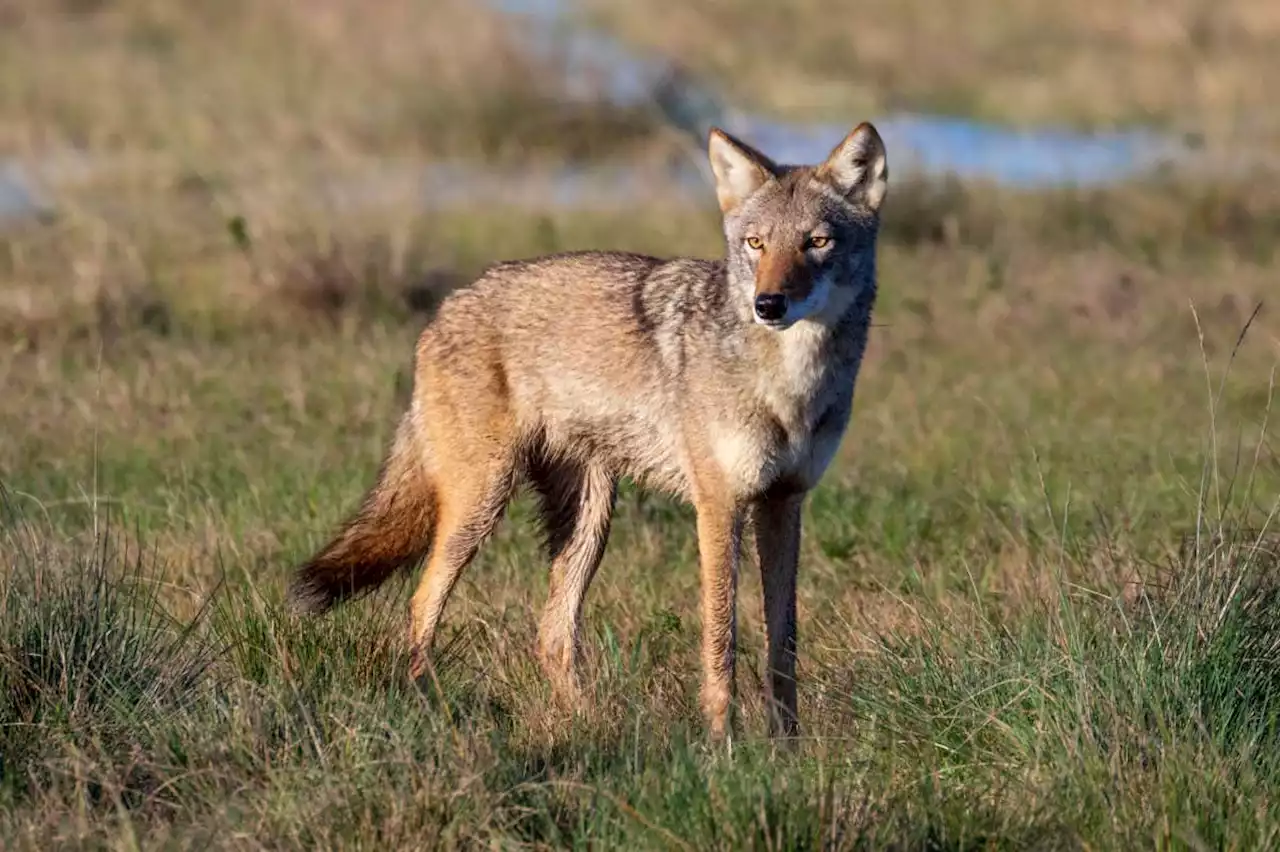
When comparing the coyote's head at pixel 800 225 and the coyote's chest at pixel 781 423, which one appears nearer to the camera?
the coyote's head at pixel 800 225

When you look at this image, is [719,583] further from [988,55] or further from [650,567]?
[988,55]

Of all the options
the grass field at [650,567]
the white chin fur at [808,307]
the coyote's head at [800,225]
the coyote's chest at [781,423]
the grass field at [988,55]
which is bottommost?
the grass field at [988,55]

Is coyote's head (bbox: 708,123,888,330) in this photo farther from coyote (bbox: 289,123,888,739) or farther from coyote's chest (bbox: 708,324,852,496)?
coyote's chest (bbox: 708,324,852,496)

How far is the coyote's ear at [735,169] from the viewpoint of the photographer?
6348 mm

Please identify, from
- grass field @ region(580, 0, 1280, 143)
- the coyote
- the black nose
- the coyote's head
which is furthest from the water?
the black nose

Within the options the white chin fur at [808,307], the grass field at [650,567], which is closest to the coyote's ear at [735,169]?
the white chin fur at [808,307]

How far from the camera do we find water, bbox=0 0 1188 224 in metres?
15.8

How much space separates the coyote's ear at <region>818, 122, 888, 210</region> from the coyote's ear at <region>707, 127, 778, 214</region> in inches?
7.7

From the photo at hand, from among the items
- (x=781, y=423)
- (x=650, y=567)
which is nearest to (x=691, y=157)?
(x=650, y=567)

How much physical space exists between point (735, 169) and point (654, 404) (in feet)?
2.71

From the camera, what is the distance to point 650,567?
762cm

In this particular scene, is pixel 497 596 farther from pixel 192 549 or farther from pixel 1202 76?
pixel 1202 76

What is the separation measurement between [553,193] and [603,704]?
37.1 ft

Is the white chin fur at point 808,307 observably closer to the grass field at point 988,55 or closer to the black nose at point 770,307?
the black nose at point 770,307
